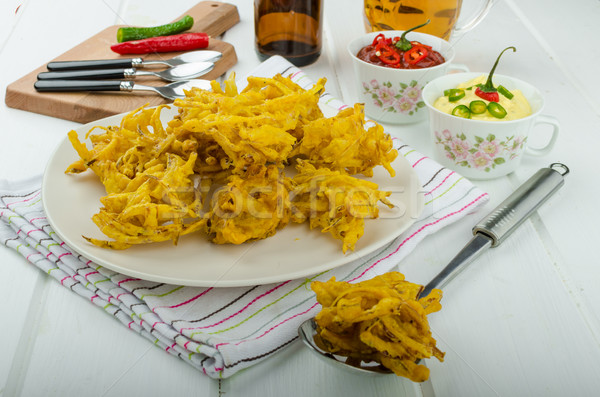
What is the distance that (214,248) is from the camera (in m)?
1.46

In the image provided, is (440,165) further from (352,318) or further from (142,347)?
(142,347)

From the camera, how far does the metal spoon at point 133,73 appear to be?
2.42 metres

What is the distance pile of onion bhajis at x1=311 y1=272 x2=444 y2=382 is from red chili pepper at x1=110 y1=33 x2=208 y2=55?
1.94 meters

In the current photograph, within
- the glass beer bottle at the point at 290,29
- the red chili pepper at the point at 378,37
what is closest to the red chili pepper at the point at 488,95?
the red chili pepper at the point at 378,37

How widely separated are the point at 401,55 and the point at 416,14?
365 mm

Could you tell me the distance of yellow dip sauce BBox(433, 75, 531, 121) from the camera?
189cm

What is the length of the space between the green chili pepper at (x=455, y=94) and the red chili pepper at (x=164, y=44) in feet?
4.49

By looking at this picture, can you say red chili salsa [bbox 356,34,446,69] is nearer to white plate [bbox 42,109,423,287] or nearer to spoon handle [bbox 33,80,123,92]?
white plate [bbox 42,109,423,287]

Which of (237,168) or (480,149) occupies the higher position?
(237,168)

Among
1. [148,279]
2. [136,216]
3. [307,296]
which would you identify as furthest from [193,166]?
[307,296]

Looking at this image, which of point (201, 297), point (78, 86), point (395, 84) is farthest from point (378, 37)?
point (201, 297)

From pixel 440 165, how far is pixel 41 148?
4.98 feet

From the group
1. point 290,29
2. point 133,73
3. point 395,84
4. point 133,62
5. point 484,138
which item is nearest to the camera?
point 484,138

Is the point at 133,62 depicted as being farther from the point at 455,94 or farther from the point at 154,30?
the point at 455,94
